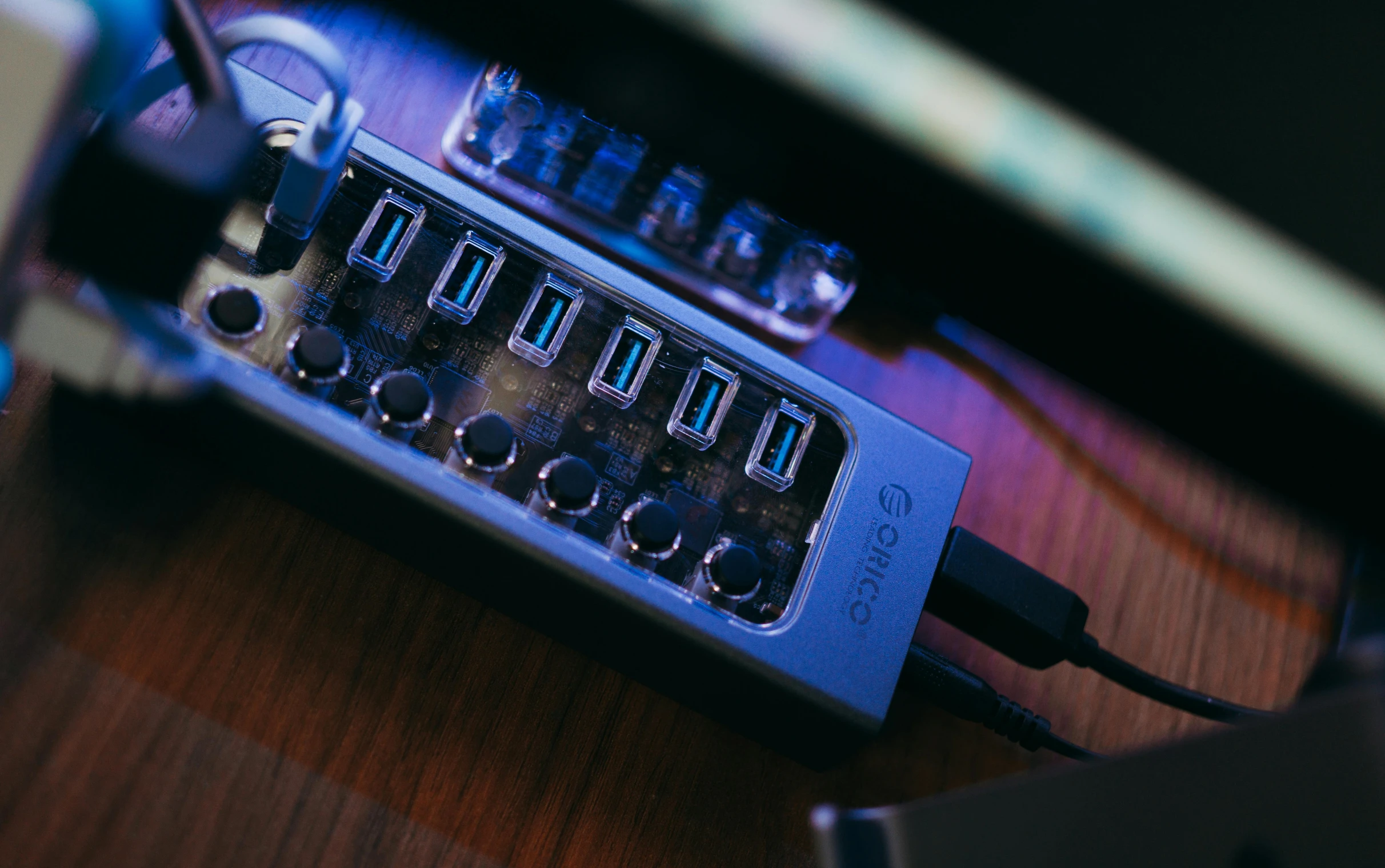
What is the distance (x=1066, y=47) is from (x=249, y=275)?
0.38m

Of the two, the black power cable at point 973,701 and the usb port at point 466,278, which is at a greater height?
the usb port at point 466,278

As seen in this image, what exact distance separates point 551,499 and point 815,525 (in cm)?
14

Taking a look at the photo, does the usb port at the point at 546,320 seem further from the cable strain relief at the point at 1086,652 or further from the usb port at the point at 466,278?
the cable strain relief at the point at 1086,652

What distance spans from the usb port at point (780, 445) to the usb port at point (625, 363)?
2.8 inches

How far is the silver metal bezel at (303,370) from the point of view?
42cm

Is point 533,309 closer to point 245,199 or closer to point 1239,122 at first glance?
point 245,199

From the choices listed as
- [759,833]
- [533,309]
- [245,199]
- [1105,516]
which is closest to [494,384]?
[533,309]

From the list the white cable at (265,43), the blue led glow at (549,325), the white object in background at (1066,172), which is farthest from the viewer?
the blue led glow at (549,325)

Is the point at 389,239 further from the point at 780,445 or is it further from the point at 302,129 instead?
the point at 780,445

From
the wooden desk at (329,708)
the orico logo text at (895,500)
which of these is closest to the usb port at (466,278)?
the wooden desk at (329,708)

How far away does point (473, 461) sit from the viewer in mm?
435

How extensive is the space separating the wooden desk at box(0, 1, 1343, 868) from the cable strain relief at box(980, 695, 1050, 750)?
0.03 m

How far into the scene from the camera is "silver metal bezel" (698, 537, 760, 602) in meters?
0.45

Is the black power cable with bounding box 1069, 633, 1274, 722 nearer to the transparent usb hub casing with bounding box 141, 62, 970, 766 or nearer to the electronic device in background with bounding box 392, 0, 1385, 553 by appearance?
the transparent usb hub casing with bounding box 141, 62, 970, 766
